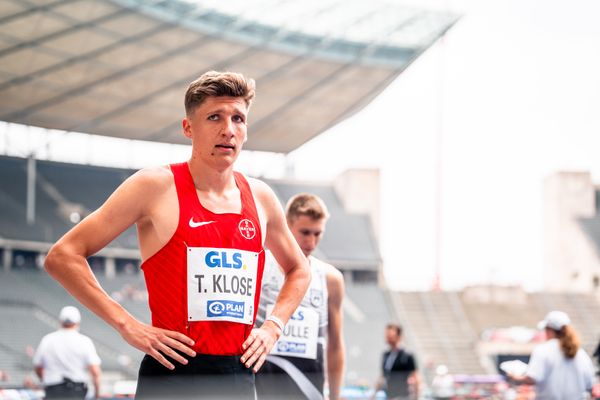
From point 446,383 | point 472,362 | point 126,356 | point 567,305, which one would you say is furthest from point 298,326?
point 567,305

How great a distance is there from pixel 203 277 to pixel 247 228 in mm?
134

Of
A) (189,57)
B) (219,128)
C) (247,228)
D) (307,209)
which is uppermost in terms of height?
(189,57)

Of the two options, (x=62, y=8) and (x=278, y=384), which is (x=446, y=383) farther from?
(x=278, y=384)

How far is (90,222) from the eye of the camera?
5.73 ft

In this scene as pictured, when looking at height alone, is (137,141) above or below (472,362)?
above

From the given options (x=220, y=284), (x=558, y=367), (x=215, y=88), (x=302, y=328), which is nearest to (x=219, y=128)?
(x=215, y=88)

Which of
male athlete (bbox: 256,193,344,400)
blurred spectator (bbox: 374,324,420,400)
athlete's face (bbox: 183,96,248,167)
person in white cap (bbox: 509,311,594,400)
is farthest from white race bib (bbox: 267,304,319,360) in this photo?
blurred spectator (bbox: 374,324,420,400)

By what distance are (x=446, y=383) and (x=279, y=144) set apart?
5514mm

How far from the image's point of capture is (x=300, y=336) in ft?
10.5

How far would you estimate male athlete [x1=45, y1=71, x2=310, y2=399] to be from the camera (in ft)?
5.68

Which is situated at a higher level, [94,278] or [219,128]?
[219,128]

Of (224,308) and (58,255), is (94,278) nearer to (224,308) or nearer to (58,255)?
(58,255)

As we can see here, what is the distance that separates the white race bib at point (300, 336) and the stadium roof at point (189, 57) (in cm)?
1201

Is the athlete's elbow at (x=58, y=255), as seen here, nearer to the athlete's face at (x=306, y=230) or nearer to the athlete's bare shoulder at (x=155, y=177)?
the athlete's bare shoulder at (x=155, y=177)
